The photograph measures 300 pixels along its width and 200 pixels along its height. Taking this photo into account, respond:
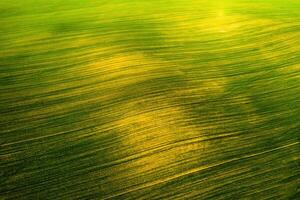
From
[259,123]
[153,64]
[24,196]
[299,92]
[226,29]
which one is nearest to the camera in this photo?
[24,196]

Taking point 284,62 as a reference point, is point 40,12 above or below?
above

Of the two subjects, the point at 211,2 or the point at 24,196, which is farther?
the point at 211,2

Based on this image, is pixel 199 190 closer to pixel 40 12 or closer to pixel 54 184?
pixel 54 184


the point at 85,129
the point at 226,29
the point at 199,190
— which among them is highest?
the point at 226,29

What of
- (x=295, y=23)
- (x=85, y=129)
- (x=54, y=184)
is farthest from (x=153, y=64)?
(x=295, y=23)

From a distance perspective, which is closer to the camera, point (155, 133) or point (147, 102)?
point (155, 133)

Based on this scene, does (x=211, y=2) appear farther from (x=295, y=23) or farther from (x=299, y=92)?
(x=299, y=92)

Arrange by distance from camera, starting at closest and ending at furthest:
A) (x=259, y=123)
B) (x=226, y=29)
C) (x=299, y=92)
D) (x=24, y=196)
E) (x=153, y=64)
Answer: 1. (x=24, y=196)
2. (x=259, y=123)
3. (x=299, y=92)
4. (x=153, y=64)
5. (x=226, y=29)
